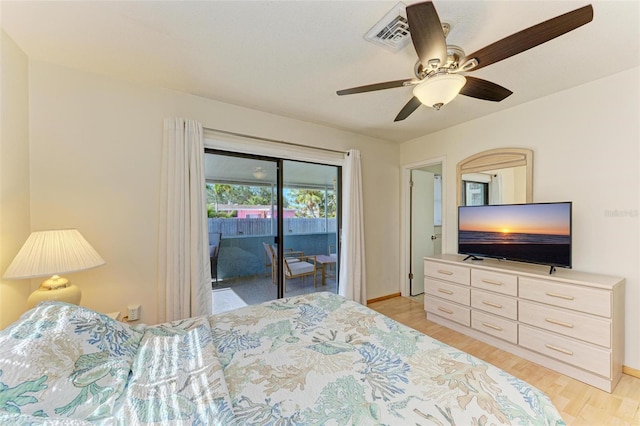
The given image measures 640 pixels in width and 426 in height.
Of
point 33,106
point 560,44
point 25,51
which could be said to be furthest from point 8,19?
point 560,44

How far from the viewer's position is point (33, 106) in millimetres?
1930

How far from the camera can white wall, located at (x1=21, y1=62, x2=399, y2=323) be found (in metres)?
1.98

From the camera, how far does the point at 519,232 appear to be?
2551mm

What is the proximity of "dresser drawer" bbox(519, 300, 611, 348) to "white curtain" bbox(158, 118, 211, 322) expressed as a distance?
298 cm

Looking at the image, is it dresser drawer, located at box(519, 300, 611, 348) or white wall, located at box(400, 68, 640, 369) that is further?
white wall, located at box(400, 68, 640, 369)

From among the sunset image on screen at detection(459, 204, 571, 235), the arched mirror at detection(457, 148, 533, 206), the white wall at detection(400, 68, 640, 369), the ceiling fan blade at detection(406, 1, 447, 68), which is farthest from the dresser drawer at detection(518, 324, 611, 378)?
the ceiling fan blade at detection(406, 1, 447, 68)

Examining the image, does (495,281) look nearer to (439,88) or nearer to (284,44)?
(439,88)

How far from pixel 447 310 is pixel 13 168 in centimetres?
404

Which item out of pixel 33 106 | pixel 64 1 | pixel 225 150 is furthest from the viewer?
pixel 225 150

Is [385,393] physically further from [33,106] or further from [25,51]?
[25,51]

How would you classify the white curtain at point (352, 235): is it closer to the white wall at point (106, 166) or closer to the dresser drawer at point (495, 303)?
the dresser drawer at point (495, 303)

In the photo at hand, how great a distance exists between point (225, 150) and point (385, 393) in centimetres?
261

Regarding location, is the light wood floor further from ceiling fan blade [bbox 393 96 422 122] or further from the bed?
ceiling fan blade [bbox 393 96 422 122]

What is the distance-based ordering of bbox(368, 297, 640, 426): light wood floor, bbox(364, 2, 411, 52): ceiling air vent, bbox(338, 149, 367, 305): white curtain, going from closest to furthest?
bbox(364, 2, 411, 52): ceiling air vent, bbox(368, 297, 640, 426): light wood floor, bbox(338, 149, 367, 305): white curtain
